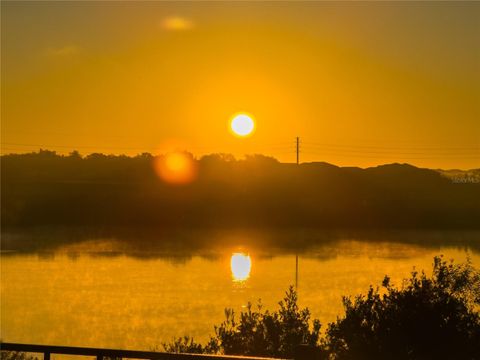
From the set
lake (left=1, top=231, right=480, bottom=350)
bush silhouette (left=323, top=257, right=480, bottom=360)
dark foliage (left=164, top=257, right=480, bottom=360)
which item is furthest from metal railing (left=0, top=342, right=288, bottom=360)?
lake (left=1, top=231, right=480, bottom=350)

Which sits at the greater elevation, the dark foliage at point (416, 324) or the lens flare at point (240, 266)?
the lens flare at point (240, 266)

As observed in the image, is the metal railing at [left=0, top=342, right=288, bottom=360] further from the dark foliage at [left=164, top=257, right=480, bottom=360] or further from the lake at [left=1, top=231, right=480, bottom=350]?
the lake at [left=1, top=231, right=480, bottom=350]

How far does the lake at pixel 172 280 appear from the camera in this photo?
145ft

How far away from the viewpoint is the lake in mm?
44156

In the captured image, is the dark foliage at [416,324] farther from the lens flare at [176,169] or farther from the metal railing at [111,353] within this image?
the lens flare at [176,169]

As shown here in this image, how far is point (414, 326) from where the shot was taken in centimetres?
1300

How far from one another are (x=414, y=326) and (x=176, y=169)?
7135 centimetres

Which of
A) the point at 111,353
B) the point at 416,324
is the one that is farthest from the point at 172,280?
the point at 111,353

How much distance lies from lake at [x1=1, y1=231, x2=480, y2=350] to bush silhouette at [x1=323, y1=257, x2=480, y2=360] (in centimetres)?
2518

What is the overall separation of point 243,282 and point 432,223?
116ft

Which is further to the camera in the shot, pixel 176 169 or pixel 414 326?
pixel 176 169

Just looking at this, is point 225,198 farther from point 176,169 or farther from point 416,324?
point 416,324

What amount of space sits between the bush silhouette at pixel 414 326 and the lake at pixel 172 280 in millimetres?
25177

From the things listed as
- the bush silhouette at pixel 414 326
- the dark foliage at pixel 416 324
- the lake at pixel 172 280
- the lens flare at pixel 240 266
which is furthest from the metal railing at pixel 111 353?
the lens flare at pixel 240 266
